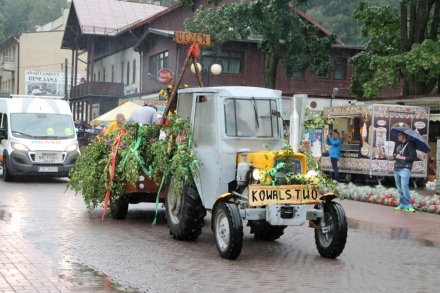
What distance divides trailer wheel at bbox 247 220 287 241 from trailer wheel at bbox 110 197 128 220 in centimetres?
260

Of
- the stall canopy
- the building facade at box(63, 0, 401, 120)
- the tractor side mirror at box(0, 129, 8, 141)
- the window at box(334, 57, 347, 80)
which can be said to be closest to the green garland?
the tractor side mirror at box(0, 129, 8, 141)

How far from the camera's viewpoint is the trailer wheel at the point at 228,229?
28.5ft

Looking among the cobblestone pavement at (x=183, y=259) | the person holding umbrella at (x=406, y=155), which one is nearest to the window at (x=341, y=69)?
the person holding umbrella at (x=406, y=155)

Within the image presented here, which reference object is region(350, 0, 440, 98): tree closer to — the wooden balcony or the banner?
the wooden balcony

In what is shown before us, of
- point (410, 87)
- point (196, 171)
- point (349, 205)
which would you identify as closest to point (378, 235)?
point (196, 171)

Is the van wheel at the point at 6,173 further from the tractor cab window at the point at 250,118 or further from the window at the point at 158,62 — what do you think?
the window at the point at 158,62

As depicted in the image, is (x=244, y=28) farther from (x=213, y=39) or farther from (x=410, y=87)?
(x=410, y=87)

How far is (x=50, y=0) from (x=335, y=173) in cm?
9852

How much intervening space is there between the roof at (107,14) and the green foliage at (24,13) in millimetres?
49826

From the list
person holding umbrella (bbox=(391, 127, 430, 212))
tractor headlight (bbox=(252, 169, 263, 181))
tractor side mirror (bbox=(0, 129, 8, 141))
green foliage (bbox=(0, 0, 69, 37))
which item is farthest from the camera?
green foliage (bbox=(0, 0, 69, 37))

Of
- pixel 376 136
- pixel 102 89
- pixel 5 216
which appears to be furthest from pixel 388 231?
pixel 102 89

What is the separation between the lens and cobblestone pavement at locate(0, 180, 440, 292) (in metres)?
7.45

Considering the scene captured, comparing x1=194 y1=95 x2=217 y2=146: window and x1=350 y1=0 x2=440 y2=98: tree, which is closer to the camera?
x1=194 y1=95 x2=217 y2=146: window

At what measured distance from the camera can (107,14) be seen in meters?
57.5
